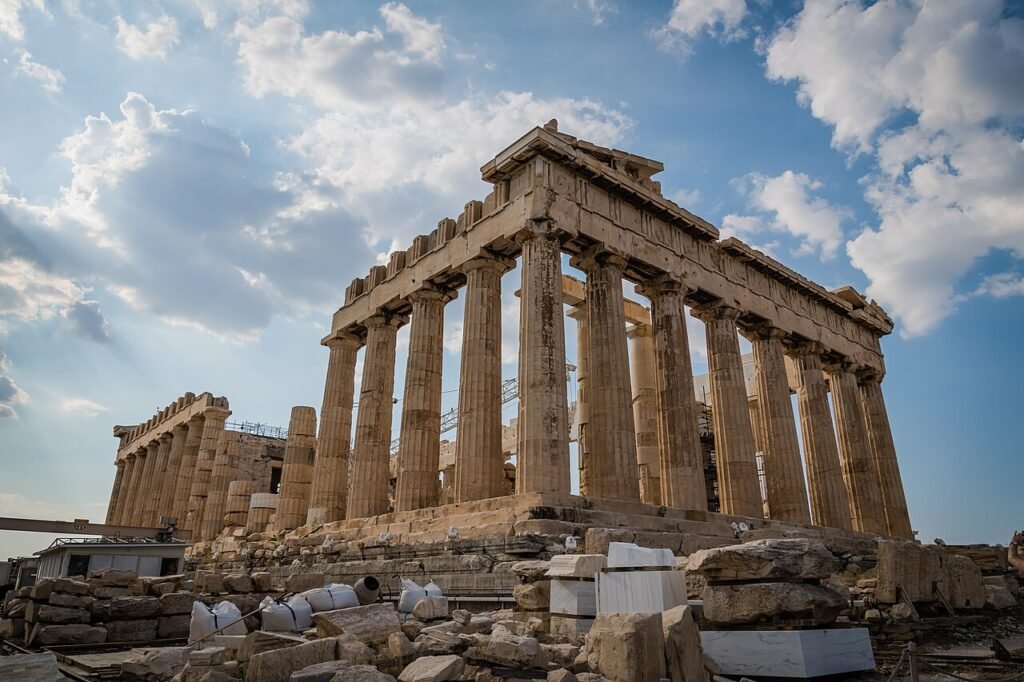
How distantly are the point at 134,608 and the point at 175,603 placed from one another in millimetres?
654

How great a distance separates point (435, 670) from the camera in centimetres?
546

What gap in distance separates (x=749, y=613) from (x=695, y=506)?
39.5ft

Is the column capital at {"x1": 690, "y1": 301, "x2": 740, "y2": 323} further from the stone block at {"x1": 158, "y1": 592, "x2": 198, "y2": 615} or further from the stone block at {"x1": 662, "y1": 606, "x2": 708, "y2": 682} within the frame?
the stone block at {"x1": 662, "y1": 606, "x2": 708, "y2": 682}

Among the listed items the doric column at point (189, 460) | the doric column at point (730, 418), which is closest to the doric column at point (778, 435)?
the doric column at point (730, 418)

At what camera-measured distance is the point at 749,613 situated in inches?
250

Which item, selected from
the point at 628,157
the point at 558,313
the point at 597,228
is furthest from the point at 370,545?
the point at 628,157

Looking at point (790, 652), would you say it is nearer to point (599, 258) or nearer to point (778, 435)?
point (599, 258)

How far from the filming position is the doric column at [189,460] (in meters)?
35.8

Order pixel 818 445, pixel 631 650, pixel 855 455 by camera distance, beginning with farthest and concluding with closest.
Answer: pixel 855 455 < pixel 818 445 < pixel 631 650

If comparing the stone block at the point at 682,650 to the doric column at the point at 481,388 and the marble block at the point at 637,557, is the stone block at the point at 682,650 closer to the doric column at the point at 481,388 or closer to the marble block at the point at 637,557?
the marble block at the point at 637,557

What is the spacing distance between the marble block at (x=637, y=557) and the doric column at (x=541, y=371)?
765 cm

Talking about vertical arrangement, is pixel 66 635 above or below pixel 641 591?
below

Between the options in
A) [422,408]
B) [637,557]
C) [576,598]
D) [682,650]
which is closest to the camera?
[682,650]

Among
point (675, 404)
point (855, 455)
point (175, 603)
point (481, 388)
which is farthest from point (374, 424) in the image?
point (855, 455)
